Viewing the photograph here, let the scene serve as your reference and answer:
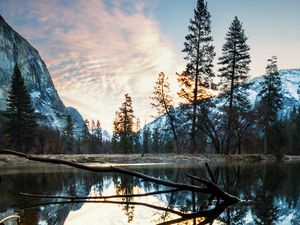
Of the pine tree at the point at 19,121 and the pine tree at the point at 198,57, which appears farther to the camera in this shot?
the pine tree at the point at 19,121

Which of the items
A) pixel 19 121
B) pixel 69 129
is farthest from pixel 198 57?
pixel 69 129

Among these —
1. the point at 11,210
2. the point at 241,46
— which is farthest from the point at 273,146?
the point at 11,210

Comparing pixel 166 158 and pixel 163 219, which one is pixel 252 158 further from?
pixel 163 219

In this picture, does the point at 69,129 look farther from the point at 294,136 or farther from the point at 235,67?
the point at 235,67

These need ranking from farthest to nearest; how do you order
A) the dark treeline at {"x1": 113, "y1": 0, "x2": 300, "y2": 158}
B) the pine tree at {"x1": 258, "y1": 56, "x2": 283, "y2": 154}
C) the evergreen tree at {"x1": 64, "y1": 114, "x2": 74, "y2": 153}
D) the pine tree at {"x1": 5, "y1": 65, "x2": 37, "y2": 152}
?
the evergreen tree at {"x1": 64, "y1": 114, "x2": 74, "y2": 153} < the pine tree at {"x1": 5, "y1": 65, "x2": 37, "y2": 152} < the pine tree at {"x1": 258, "y1": 56, "x2": 283, "y2": 154} < the dark treeline at {"x1": 113, "y1": 0, "x2": 300, "y2": 158}

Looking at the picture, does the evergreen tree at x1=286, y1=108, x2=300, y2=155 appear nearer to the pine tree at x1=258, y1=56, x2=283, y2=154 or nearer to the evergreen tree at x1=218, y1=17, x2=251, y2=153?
the pine tree at x1=258, y1=56, x2=283, y2=154

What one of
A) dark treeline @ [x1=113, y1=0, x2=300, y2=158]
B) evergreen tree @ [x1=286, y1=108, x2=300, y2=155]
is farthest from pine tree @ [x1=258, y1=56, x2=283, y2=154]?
evergreen tree @ [x1=286, y1=108, x2=300, y2=155]

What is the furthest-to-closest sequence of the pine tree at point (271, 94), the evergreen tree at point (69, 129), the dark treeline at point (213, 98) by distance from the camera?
the evergreen tree at point (69, 129) < the pine tree at point (271, 94) < the dark treeline at point (213, 98)

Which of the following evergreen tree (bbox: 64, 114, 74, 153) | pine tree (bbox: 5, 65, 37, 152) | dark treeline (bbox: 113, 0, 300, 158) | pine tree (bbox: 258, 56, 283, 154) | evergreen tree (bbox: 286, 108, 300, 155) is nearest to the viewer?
dark treeline (bbox: 113, 0, 300, 158)

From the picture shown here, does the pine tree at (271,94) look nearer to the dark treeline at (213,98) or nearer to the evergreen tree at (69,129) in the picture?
the dark treeline at (213,98)

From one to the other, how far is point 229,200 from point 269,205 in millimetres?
943

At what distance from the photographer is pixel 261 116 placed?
119 ft

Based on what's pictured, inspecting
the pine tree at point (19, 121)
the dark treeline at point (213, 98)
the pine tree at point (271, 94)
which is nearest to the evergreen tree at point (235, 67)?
the dark treeline at point (213, 98)

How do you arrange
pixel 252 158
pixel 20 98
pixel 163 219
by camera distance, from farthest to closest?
pixel 20 98
pixel 252 158
pixel 163 219
